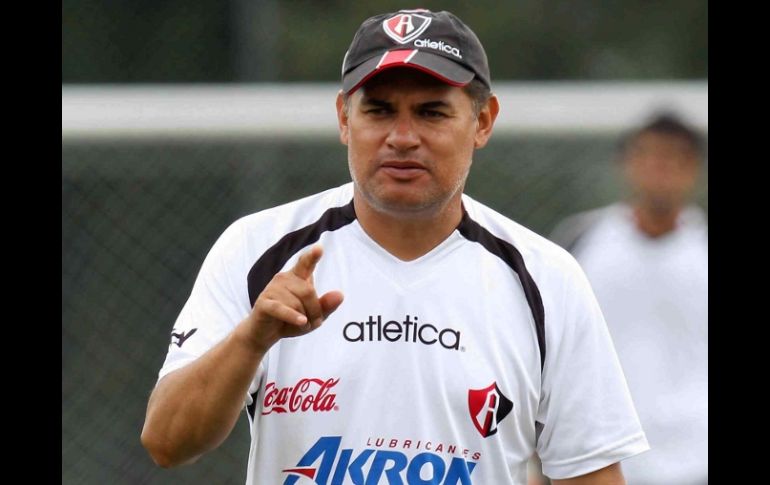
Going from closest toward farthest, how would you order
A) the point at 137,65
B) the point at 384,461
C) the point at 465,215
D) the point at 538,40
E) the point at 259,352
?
the point at 259,352
the point at 384,461
the point at 465,215
the point at 137,65
the point at 538,40

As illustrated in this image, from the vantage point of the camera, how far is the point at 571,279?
3.01m

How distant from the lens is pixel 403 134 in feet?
9.56

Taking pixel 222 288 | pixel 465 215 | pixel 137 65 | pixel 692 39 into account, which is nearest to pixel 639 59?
pixel 692 39

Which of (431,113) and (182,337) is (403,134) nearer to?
(431,113)

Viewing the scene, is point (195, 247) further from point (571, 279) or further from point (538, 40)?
point (571, 279)

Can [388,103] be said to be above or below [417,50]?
below

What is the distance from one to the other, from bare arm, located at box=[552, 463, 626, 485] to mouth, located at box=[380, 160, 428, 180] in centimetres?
83

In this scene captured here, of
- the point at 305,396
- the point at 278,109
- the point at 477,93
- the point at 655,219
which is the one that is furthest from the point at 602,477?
the point at 278,109

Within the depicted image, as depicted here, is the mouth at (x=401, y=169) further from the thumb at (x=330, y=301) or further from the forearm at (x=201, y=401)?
the forearm at (x=201, y=401)

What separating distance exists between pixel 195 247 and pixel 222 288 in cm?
303

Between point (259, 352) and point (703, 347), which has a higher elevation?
point (703, 347)

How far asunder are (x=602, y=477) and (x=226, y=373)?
984 mm

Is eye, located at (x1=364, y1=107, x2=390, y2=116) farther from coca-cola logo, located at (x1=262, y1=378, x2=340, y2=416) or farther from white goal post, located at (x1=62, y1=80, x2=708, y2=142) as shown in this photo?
white goal post, located at (x1=62, y1=80, x2=708, y2=142)

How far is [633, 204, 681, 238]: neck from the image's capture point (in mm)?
5402
